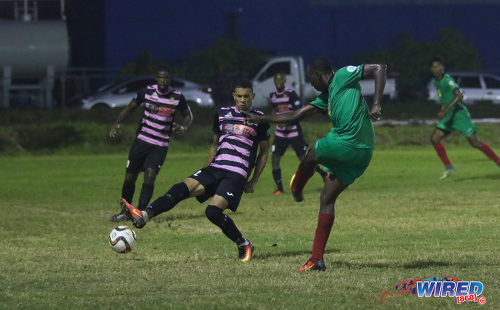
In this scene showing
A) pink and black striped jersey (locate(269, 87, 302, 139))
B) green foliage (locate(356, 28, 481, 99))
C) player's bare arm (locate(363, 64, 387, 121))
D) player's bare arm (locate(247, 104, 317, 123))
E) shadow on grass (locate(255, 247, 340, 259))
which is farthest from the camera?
green foliage (locate(356, 28, 481, 99))

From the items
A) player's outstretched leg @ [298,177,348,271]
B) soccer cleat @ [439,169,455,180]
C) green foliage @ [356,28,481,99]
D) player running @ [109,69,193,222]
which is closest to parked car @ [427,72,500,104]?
green foliage @ [356,28,481,99]

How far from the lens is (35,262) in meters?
10.4

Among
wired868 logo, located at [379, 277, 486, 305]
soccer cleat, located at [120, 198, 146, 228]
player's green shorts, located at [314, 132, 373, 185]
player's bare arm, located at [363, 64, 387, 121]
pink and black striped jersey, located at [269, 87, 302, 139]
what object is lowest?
pink and black striped jersey, located at [269, 87, 302, 139]

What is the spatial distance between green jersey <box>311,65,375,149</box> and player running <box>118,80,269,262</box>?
1.11 m

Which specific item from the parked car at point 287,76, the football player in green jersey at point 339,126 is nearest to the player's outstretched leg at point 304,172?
the football player in green jersey at point 339,126

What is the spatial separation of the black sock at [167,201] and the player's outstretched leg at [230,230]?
29 centimetres

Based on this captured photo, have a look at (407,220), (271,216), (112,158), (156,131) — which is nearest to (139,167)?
(156,131)

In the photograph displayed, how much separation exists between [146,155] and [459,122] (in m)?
7.37

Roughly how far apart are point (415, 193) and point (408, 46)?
25.8 metres

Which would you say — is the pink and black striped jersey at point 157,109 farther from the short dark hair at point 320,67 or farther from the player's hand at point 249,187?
the short dark hair at point 320,67

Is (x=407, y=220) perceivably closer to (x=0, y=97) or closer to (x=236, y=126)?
(x=236, y=126)

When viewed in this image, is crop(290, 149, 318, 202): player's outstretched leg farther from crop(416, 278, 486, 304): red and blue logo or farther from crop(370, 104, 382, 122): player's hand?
crop(416, 278, 486, 304): red and blue logo

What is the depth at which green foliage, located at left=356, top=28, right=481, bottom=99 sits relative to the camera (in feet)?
128

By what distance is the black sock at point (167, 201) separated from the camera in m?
10.0
